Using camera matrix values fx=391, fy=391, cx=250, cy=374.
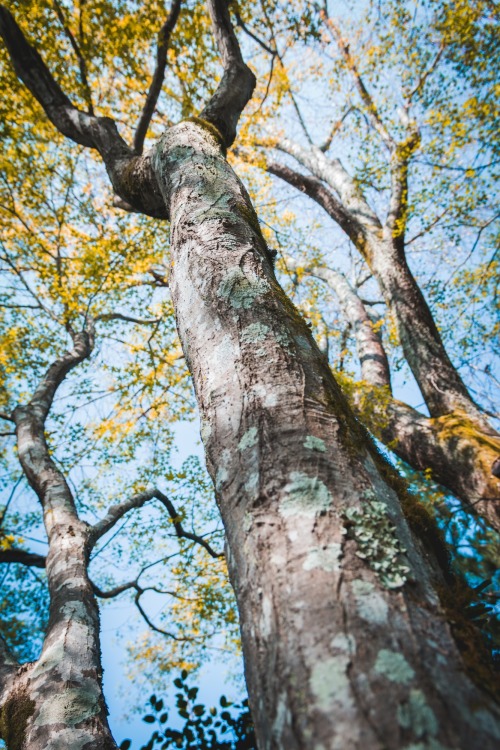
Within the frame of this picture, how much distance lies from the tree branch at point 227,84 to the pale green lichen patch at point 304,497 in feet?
11.5

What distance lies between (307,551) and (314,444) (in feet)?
0.97

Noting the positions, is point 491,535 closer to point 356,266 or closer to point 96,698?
point 356,266

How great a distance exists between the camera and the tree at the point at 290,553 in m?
0.65

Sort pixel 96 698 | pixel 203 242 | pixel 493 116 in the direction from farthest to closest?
pixel 493 116 < pixel 96 698 < pixel 203 242

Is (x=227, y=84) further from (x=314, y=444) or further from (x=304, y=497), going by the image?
(x=304, y=497)

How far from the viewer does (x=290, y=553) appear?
2.90ft

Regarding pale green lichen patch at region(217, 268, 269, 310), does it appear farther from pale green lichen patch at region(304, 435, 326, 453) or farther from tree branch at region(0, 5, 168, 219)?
tree branch at region(0, 5, 168, 219)

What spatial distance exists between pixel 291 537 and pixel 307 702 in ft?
0.98

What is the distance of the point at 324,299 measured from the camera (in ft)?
38.4

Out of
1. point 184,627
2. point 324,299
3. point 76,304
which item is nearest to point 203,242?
point 76,304

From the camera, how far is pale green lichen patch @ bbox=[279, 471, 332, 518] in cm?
94

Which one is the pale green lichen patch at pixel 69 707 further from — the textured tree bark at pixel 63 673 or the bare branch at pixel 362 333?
the bare branch at pixel 362 333

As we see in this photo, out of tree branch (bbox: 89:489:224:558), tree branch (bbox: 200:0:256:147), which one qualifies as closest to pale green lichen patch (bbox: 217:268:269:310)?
tree branch (bbox: 200:0:256:147)

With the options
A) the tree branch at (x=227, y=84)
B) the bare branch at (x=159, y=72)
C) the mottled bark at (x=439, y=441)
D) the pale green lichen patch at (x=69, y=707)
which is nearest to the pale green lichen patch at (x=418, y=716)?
the pale green lichen patch at (x=69, y=707)
